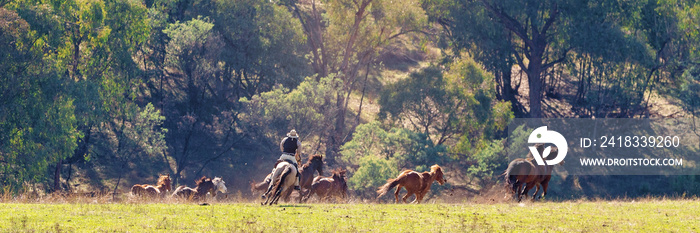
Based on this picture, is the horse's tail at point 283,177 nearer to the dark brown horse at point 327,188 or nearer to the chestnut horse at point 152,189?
the dark brown horse at point 327,188

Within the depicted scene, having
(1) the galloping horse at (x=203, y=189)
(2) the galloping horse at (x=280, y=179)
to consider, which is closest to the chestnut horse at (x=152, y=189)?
(1) the galloping horse at (x=203, y=189)

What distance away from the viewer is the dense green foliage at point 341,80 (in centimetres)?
4884

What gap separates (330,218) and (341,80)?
3771cm

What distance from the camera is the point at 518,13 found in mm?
60344

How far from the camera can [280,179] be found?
21938 mm

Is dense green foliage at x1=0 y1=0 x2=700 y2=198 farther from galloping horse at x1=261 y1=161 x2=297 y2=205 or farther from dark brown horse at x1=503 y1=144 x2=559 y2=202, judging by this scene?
galloping horse at x1=261 y1=161 x2=297 y2=205

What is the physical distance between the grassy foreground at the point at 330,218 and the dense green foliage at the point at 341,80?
24.0m

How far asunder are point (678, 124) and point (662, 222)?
4593 cm

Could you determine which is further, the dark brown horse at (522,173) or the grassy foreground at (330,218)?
the dark brown horse at (522,173)

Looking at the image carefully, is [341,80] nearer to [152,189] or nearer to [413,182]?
[152,189]

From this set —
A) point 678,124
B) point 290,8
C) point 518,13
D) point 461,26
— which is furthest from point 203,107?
point 678,124

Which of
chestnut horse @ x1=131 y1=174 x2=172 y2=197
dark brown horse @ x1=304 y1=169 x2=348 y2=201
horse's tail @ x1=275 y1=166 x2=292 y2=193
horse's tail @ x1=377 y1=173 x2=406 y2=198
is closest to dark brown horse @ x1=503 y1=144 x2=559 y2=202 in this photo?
horse's tail @ x1=377 y1=173 x2=406 y2=198

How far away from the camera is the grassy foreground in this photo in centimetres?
1766

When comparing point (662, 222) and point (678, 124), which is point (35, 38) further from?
point (678, 124)
